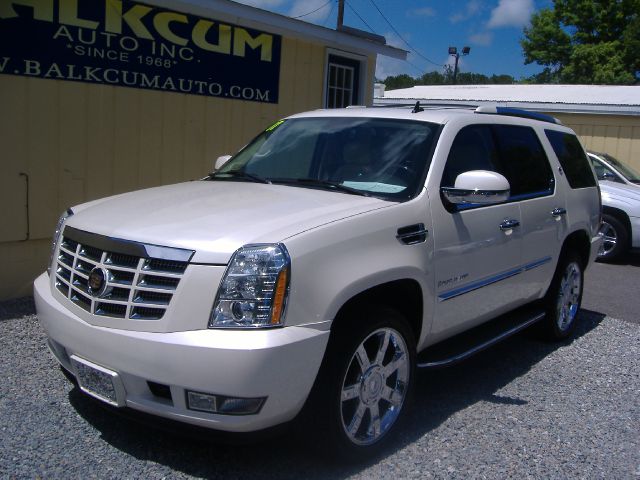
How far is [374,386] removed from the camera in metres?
3.70

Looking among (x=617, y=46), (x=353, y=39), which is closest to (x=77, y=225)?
(x=353, y=39)

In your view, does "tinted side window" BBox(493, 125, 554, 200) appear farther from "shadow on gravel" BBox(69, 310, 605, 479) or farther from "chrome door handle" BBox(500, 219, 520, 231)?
"shadow on gravel" BBox(69, 310, 605, 479)

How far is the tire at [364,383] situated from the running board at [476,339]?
0.27 m

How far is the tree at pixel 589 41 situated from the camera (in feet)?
124

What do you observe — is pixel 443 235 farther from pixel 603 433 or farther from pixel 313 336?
pixel 603 433

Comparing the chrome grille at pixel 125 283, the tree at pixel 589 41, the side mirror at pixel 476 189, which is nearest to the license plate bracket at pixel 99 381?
the chrome grille at pixel 125 283

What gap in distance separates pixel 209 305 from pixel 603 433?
8.88 ft

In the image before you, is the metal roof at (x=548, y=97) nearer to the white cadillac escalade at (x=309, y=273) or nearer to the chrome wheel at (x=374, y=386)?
the white cadillac escalade at (x=309, y=273)

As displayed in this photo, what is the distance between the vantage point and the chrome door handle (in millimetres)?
4684

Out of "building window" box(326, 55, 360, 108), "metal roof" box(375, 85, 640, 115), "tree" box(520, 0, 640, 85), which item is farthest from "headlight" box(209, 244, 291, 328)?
"tree" box(520, 0, 640, 85)

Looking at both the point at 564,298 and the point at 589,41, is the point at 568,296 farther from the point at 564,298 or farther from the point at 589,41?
the point at 589,41

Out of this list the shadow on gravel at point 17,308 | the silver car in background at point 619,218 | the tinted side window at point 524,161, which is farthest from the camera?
the silver car in background at point 619,218

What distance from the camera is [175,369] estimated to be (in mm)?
3061

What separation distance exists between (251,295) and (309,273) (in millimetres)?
297
